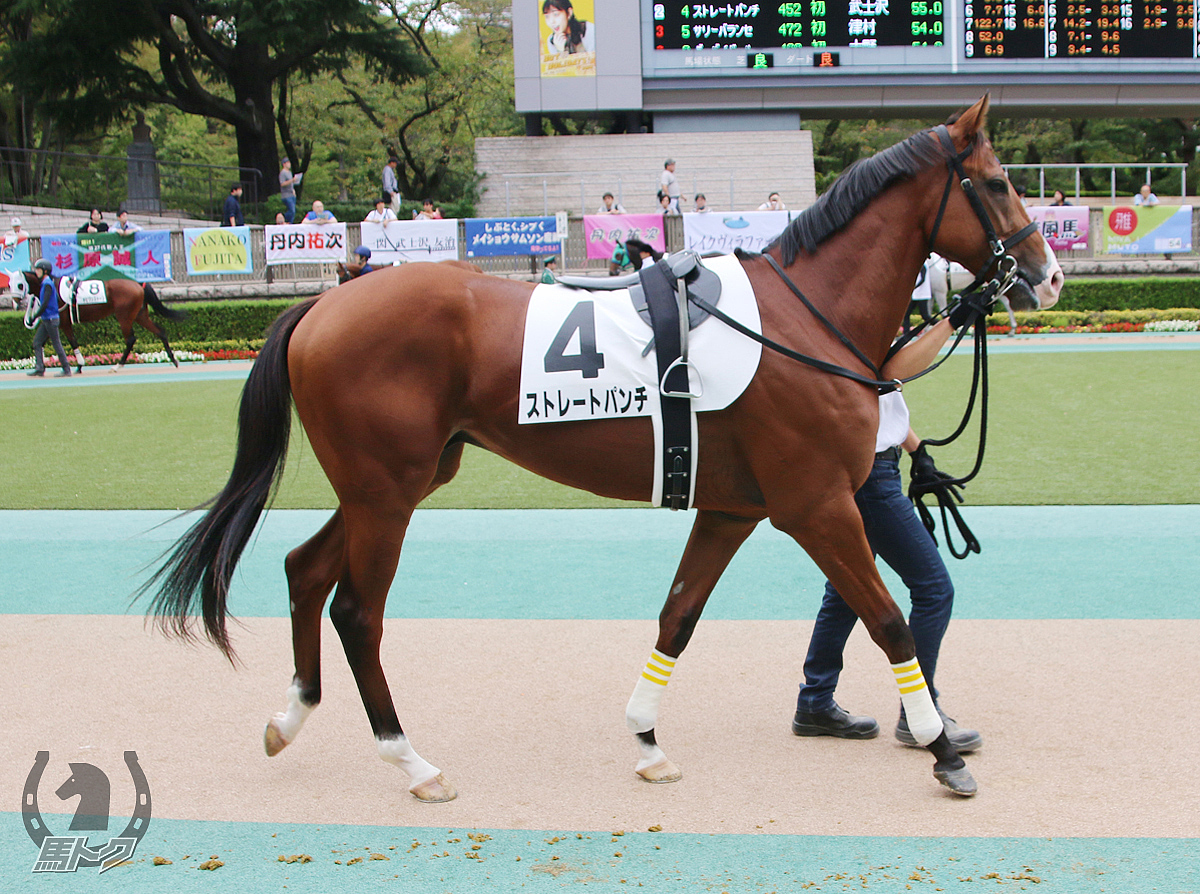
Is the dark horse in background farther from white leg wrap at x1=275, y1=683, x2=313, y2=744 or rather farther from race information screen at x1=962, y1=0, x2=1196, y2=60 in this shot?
race information screen at x1=962, y1=0, x2=1196, y2=60

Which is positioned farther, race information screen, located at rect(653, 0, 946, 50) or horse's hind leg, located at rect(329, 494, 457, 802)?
race information screen, located at rect(653, 0, 946, 50)

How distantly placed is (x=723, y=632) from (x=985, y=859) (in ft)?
6.69

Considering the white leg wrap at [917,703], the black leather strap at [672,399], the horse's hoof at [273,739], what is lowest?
the horse's hoof at [273,739]

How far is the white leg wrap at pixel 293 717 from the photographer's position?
356cm

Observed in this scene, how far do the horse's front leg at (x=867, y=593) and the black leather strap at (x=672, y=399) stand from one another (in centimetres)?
34

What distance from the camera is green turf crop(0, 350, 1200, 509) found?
7652 millimetres

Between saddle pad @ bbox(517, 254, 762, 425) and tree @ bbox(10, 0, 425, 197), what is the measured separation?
89.6ft

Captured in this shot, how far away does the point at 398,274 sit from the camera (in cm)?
346

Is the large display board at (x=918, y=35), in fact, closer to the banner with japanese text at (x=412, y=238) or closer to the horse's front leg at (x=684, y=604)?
the banner with japanese text at (x=412, y=238)

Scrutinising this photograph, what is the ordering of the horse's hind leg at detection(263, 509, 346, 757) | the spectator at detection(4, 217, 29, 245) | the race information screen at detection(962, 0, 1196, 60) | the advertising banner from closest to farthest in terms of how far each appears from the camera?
the horse's hind leg at detection(263, 509, 346, 757), the spectator at detection(4, 217, 29, 245), the race information screen at detection(962, 0, 1196, 60), the advertising banner

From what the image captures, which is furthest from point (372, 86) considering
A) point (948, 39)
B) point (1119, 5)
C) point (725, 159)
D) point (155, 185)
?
point (1119, 5)

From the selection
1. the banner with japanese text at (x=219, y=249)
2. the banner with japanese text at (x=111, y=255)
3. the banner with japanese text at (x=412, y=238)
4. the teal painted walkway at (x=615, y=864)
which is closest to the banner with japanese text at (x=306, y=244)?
the banner with japanese text at (x=219, y=249)

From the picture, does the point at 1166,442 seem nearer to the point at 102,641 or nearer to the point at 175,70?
the point at 102,641
